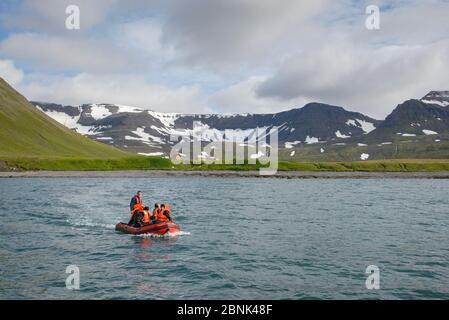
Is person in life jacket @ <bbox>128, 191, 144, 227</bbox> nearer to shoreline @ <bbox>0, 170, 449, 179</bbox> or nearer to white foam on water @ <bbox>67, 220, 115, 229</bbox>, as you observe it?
white foam on water @ <bbox>67, 220, 115, 229</bbox>

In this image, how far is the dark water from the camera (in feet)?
76.2

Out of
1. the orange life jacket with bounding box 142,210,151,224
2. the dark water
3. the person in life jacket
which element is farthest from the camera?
the person in life jacket

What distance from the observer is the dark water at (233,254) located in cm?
2323

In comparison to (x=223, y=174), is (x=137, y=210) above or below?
below

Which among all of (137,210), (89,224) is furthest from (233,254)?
(89,224)

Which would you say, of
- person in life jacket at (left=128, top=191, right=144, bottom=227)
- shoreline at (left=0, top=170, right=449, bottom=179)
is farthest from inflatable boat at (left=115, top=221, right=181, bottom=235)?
shoreline at (left=0, top=170, right=449, bottom=179)

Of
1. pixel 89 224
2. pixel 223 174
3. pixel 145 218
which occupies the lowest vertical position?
pixel 89 224

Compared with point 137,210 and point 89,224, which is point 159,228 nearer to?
point 137,210

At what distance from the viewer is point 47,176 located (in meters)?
129

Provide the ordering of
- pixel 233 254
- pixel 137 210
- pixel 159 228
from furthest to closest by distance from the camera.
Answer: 1. pixel 137 210
2. pixel 159 228
3. pixel 233 254

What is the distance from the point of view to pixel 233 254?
1242 inches

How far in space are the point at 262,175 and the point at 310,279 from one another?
386 ft

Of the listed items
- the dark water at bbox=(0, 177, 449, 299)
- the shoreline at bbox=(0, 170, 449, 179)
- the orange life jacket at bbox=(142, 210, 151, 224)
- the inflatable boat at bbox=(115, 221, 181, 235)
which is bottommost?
the dark water at bbox=(0, 177, 449, 299)
